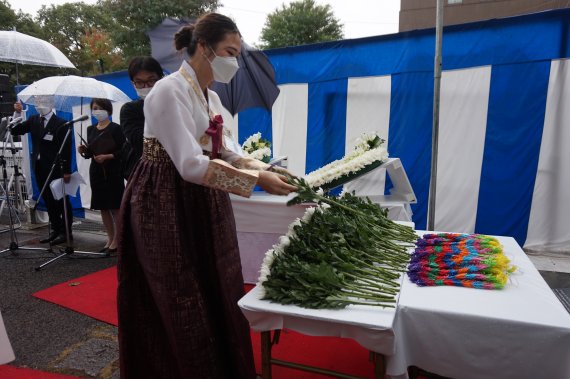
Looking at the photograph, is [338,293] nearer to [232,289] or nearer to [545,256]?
[232,289]

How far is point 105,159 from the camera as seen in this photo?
4391 millimetres

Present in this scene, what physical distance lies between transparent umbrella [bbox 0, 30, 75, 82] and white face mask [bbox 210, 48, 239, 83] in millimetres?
3315

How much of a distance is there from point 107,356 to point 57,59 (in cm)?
338

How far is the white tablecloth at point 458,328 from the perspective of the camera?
131 cm

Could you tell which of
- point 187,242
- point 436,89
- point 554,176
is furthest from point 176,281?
point 554,176

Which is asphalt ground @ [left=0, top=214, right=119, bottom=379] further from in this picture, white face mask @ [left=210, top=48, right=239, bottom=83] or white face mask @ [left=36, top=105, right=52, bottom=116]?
white face mask @ [left=210, top=48, right=239, bottom=83]

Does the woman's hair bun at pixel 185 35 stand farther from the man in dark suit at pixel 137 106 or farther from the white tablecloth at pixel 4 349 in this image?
the white tablecloth at pixel 4 349

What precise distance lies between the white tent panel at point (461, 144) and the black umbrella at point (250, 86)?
74.5 inches

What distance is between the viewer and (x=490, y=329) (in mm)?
1335

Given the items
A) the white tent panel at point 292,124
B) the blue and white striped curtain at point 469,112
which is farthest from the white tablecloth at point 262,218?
the white tent panel at point 292,124

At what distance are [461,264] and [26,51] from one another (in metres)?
4.53

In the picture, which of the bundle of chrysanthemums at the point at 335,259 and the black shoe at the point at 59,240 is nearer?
the bundle of chrysanthemums at the point at 335,259

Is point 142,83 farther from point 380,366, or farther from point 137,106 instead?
point 380,366

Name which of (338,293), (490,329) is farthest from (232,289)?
(490,329)
